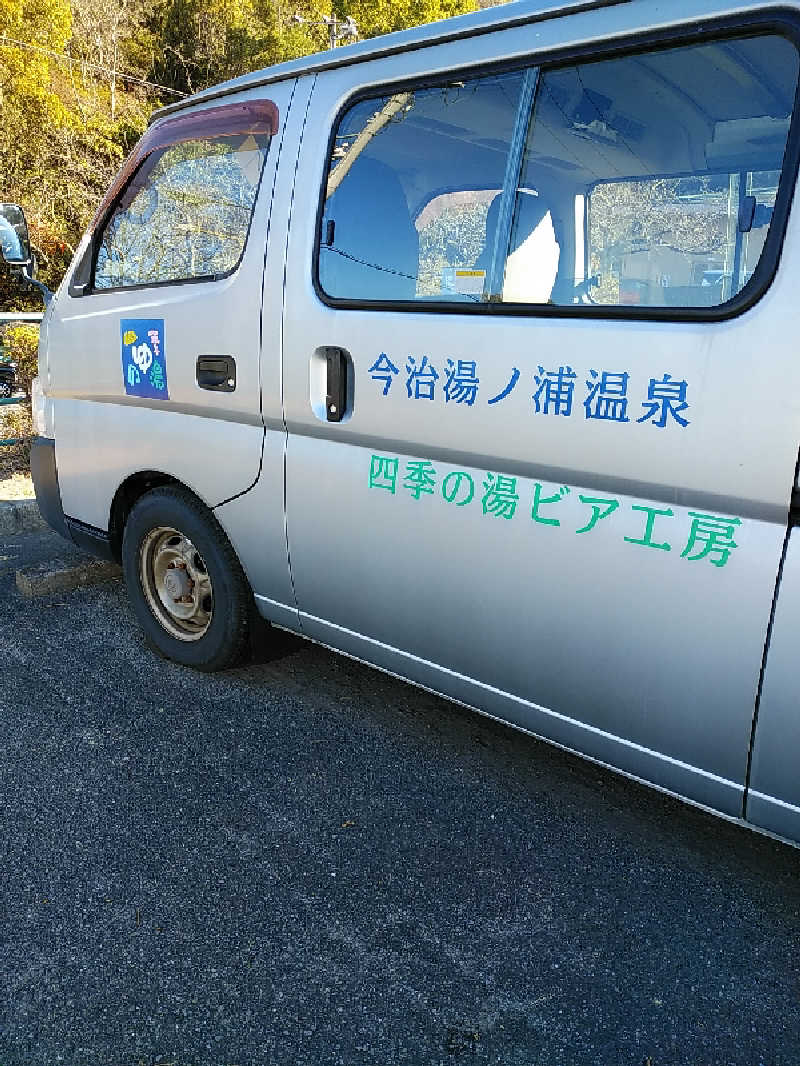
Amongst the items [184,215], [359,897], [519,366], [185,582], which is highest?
[184,215]

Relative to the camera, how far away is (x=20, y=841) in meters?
2.28

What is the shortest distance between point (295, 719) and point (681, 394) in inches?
71.1

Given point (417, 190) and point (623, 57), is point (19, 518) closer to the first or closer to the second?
point (417, 190)

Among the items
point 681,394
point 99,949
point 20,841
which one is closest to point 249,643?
point 20,841

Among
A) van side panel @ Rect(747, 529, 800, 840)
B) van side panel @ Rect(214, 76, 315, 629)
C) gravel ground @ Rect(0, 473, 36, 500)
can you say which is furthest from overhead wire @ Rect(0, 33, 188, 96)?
van side panel @ Rect(747, 529, 800, 840)

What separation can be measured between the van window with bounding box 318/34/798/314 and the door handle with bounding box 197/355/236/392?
0.43 meters

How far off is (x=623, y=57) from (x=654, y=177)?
263mm

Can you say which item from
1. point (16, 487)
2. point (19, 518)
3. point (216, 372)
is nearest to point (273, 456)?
point (216, 372)

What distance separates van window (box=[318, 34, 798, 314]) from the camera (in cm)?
171

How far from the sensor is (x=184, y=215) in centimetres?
288

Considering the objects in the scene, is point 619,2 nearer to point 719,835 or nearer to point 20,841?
point 719,835

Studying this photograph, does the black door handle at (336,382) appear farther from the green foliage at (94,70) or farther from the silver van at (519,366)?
the green foliage at (94,70)

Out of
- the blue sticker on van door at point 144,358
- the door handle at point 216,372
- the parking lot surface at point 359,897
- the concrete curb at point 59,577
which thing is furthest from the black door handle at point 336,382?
the concrete curb at point 59,577


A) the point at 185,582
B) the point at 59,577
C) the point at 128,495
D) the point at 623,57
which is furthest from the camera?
the point at 59,577
